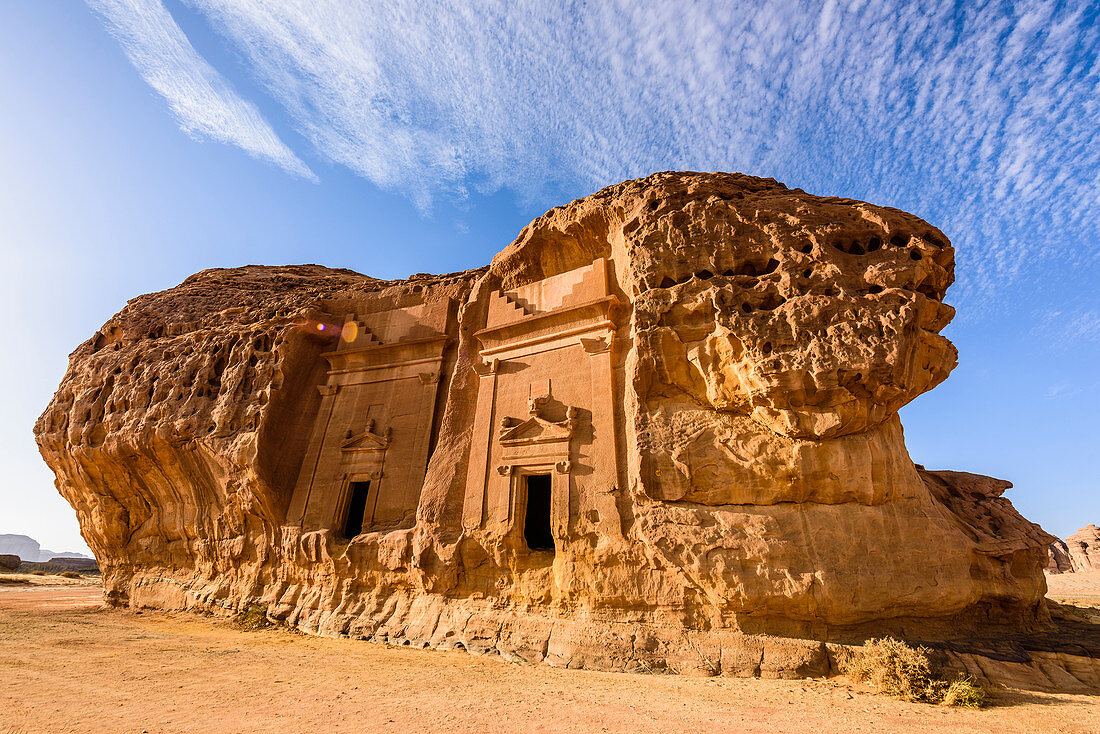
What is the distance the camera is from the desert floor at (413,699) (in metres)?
6.20

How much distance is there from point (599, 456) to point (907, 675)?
Answer: 617cm

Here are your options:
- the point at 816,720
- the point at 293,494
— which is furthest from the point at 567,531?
the point at 293,494

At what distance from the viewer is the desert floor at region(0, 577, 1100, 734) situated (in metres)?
6.20

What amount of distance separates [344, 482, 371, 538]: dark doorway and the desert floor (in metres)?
4.46

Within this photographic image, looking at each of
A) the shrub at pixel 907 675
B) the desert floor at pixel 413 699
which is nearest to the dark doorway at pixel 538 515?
the desert floor at pixel 413 699

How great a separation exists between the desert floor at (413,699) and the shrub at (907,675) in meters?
0.23

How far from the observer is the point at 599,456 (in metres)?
11.3

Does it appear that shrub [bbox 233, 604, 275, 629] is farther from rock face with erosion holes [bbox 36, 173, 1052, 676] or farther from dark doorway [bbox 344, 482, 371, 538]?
dark doorway [bbox 344, 482, 371, 538]

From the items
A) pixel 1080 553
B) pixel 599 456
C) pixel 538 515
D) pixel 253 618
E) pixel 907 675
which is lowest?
pixel 907 675

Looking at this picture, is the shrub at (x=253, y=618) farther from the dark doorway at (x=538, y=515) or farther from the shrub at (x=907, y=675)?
the shrub at (x=907, y=675)

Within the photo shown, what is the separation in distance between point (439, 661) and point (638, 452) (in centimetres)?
563

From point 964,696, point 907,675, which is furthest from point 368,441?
point 964,696

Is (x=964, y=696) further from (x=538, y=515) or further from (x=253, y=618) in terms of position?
(x=253, y=618)

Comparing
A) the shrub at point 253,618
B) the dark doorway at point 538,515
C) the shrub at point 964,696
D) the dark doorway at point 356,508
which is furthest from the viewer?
the dark doorway at point 356,508
